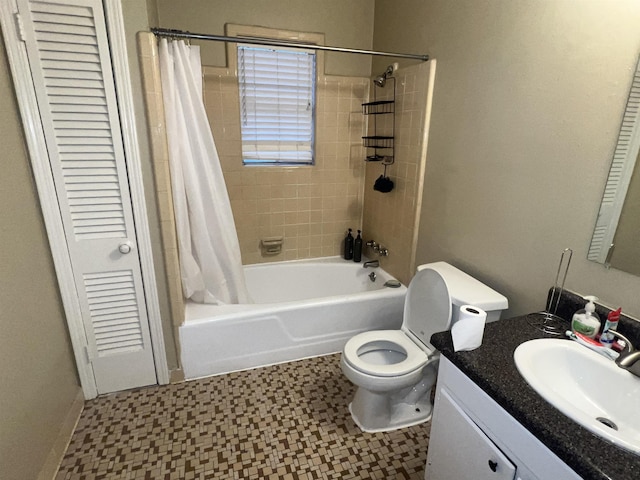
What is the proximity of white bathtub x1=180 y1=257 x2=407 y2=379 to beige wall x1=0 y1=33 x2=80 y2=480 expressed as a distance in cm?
64

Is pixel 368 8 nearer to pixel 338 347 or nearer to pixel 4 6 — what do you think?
pixel 4 6

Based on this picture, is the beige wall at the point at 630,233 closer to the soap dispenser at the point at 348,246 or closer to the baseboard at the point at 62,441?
the soap dispenser at the point at 348,246

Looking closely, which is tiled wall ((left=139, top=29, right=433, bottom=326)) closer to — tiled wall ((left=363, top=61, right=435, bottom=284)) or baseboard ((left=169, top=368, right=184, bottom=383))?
tiled wall ((left=363, top=61, right=435, bottom=284))

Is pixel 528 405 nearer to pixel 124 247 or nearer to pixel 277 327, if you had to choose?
pixel 277 327

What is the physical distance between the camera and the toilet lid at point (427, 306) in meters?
1.73

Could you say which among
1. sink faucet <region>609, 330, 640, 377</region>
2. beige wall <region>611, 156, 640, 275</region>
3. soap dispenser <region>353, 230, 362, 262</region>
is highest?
beige wall <region>611, 156, 640, 275</region>

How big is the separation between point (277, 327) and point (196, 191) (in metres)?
0.98

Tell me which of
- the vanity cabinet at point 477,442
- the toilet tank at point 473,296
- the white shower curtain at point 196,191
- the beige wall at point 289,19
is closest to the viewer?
the vanity cabinet at point 477,442

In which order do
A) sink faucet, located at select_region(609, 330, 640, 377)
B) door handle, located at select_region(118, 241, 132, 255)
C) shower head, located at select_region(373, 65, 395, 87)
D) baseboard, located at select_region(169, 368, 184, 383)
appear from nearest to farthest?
sink faucet, located at select_region(609, 330, 640, 377) → door handle, located at select_region(118, 241, 132, 255) → baseboard, located at select_region(169, 368, 184, 383) → shower head, located at select_region(373, 65, 395, 87)

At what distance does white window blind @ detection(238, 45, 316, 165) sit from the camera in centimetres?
261

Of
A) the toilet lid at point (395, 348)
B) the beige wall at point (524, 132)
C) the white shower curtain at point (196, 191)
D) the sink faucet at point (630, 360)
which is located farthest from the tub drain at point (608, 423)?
the white shower curtain at point (196, 191)

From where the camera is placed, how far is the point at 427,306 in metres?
1.85

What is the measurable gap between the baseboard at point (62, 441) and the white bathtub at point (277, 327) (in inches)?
21.7

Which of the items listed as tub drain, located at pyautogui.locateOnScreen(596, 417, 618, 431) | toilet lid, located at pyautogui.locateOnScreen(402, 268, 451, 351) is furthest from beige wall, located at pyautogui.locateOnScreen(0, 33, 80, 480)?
tub drain, located at pyautogui.locateOnScreen(596, 417, 618, 431)
